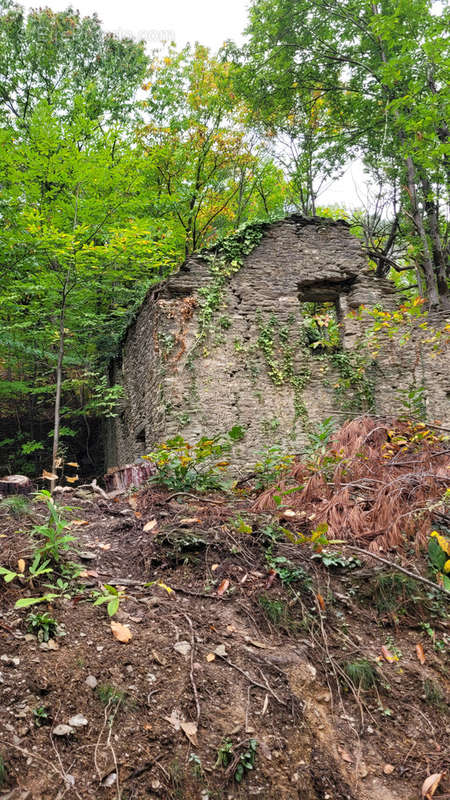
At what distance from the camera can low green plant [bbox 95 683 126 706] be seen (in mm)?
2580

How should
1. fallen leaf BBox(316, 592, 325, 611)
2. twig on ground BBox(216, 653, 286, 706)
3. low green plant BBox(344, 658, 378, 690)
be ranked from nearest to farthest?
1. twig on ground BBox(216, 653, 286, 706)
2. low green plant BBox(344, 658, 378, 690)
3. fallen leaf BBox(316, 592, 325, 611)

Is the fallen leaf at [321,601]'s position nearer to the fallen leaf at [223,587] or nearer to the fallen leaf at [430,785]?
the fallen leaf at [223,587]

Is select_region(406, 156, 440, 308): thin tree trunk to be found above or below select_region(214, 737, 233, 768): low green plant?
above

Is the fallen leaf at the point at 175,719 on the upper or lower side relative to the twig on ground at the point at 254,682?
upper

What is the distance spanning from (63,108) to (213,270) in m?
9.83

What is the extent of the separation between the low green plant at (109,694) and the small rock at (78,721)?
0.14 m

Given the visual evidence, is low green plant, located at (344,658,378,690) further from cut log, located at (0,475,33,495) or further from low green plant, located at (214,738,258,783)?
cut log, located at (0,475,33,495)

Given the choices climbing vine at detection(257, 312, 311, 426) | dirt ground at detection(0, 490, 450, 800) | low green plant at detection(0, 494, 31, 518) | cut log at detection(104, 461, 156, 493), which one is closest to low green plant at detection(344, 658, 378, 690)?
dirt ground at detection(0, 490, 450, 800)

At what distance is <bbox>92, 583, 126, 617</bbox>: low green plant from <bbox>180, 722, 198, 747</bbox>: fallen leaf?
0.72m

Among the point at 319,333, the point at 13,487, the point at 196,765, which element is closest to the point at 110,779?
the point at 196,765

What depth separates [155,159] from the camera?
13812 millimetres

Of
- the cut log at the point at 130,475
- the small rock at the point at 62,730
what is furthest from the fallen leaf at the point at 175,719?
the cut log at the point at 130,475

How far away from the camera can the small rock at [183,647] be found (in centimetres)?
304

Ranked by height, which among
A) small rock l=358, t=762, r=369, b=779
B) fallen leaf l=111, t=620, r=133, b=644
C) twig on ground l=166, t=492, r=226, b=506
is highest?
twig on ground l=166, t=492, r=226, b=506
